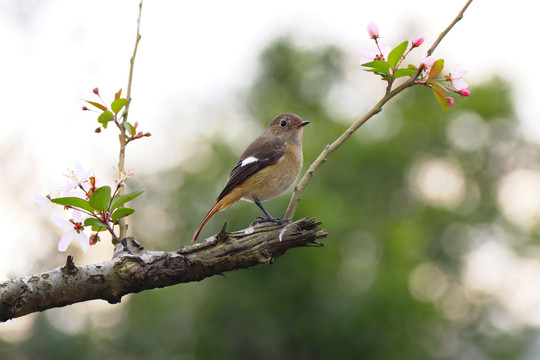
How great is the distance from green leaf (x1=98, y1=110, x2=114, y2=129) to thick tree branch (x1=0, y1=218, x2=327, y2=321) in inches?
26.1

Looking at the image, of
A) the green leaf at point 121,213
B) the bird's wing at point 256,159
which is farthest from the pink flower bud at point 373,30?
the bird's wing at point 256,159

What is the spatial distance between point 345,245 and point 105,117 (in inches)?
1108

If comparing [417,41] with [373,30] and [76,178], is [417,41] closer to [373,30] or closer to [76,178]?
[373,30]

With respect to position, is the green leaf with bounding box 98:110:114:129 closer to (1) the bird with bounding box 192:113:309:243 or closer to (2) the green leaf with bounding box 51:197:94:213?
(2) the green leaf with bounding box 51:197:94:213

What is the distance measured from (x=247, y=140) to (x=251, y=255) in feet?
104

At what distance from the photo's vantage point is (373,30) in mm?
3789

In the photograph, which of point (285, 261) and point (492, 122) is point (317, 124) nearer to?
point (285, 261)

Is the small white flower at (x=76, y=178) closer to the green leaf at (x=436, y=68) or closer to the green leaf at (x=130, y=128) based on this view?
the green leaf at (x=130, y=128)

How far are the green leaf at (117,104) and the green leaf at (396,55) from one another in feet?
4.77

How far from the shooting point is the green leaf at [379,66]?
12.1ft

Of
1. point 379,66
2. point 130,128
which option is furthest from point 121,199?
point 379,66

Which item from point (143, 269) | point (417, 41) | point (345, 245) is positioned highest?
point (345, 245)

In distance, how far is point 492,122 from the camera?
45.0m

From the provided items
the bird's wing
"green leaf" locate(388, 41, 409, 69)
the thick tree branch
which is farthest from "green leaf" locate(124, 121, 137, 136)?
the bird's wing
